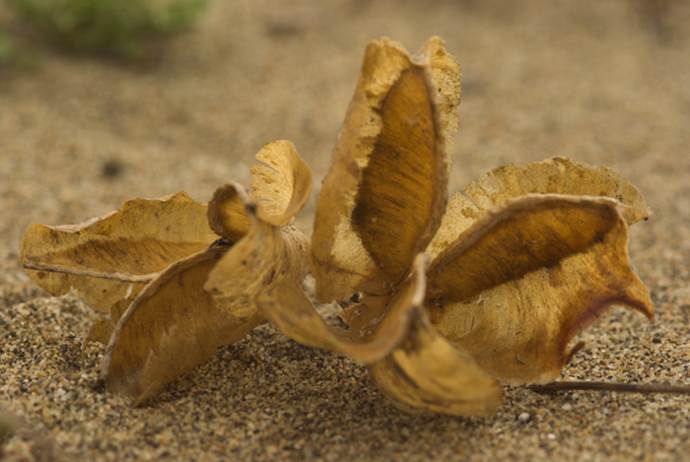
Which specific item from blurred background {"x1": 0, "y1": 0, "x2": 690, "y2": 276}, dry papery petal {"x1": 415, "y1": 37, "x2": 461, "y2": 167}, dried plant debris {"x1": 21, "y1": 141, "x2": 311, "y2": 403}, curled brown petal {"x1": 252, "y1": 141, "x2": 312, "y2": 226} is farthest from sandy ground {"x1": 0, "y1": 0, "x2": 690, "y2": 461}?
dry papery petal {"x1": 415, "y1": 37, "x2": 461, "y2": 167}

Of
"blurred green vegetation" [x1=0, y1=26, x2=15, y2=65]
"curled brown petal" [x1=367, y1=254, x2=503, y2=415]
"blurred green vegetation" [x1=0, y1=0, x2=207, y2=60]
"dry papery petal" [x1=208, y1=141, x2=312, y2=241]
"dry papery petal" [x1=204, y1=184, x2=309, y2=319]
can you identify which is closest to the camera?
"curled brown petal" [x1=367, y1=254, x2=503, y2=415]

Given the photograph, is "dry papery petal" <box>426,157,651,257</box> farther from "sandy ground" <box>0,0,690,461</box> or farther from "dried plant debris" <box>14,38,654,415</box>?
"sandy ground" <box>0,0,690,461</box>

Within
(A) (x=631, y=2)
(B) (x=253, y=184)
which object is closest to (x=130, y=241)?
(B) (x=253, y=184)

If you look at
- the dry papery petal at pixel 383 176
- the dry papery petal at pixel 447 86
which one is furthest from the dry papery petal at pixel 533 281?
the dry papery petal at pixel 447 86

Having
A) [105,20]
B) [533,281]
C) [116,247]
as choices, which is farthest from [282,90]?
[533,281]

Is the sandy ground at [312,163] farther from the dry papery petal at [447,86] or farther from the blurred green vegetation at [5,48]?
the dry papery petal at [447,86]

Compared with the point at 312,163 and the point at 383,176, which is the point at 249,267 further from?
the point at 312,163
